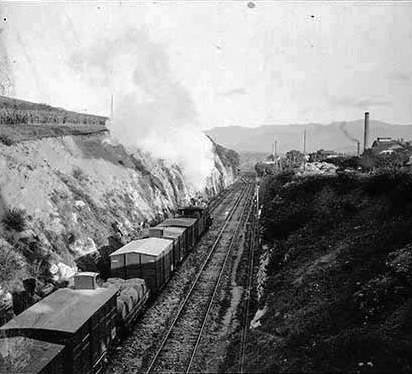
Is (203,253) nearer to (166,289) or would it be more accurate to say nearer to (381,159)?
(166,289)

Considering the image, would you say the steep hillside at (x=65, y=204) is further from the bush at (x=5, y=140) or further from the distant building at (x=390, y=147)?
the distant building at (x=390, y=147)

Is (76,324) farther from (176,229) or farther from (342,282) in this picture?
(176,229)

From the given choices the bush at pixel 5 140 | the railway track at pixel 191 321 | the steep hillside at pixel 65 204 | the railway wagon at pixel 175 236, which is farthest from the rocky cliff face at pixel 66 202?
the railway track at pixel 191 321

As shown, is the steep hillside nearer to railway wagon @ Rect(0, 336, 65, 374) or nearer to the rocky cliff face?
the rocky cliff face

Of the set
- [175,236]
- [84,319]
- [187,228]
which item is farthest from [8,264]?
[187,228]

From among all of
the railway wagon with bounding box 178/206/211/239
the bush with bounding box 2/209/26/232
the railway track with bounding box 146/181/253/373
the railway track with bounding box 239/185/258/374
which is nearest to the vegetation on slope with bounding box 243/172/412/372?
the railway track with bounding box 239/185/258/374

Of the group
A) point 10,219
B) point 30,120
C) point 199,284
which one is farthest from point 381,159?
point 10,219
